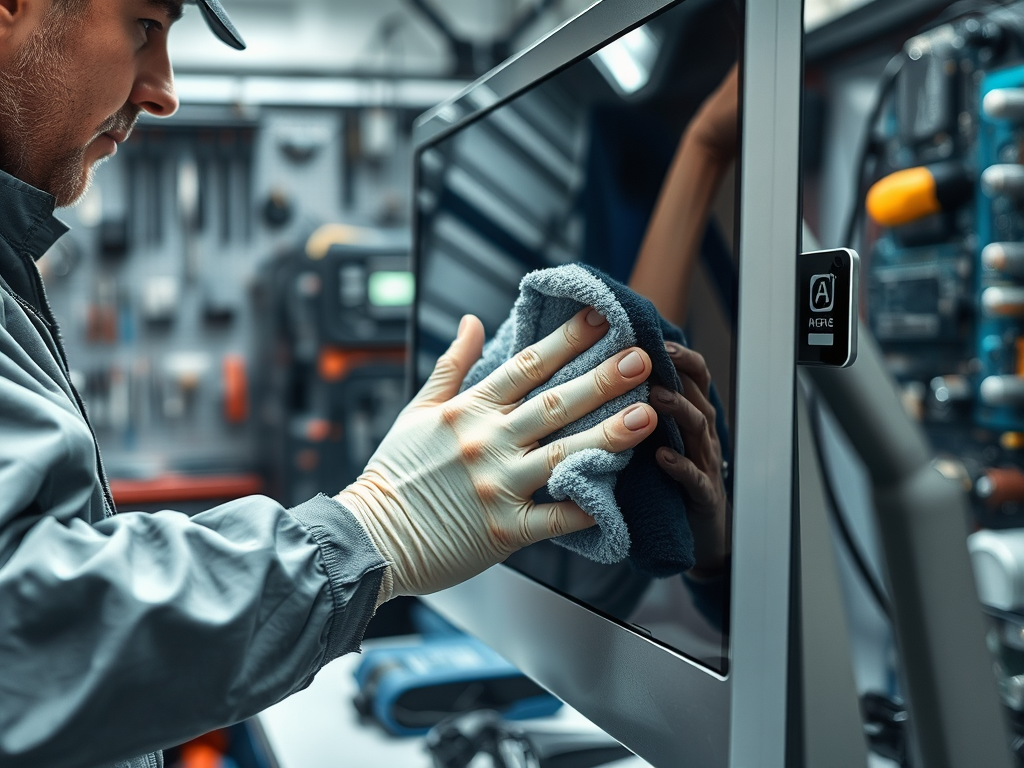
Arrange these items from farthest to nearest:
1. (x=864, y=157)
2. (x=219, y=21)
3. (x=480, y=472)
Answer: (x=864, y=157)
(x=219, y=21)
(x=480, y=472)

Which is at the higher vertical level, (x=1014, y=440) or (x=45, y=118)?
(x=45, y=118)

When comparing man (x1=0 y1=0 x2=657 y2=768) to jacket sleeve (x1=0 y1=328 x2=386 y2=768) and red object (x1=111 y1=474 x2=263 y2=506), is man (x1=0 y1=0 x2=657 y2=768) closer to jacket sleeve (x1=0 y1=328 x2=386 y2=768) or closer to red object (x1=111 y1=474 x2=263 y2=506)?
jacket sleeve (x1=0 y1=328 x2=386 y2=768)

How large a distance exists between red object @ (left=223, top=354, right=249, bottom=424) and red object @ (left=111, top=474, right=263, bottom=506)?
0.25 m

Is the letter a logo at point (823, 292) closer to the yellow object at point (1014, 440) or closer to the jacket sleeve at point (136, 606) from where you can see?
the jacket sleeve at point (136, 606)

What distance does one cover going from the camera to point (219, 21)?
90 cm

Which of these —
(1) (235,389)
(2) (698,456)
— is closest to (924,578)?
(2) (698,456)

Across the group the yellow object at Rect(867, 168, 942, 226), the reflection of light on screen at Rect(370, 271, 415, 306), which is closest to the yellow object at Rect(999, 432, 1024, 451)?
the yellow object at Rect(867, 168, 942, 226)

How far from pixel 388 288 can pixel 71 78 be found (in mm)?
1990

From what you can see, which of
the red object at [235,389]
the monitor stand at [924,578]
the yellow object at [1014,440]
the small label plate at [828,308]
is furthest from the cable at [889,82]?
the red object at [235,389]

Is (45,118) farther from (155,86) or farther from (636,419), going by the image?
(636,419)

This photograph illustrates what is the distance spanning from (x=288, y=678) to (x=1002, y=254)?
117cm

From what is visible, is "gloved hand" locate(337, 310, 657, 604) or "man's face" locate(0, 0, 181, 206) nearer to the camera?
"gloved hand" locate(337, 310, 657, 604)

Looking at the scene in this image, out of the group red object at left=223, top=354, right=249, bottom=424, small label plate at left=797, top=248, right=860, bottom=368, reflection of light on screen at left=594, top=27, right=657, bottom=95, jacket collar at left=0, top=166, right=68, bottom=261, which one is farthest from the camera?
red object at left=223, top=354, right=249, bottom=424

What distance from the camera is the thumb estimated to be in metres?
0.74
